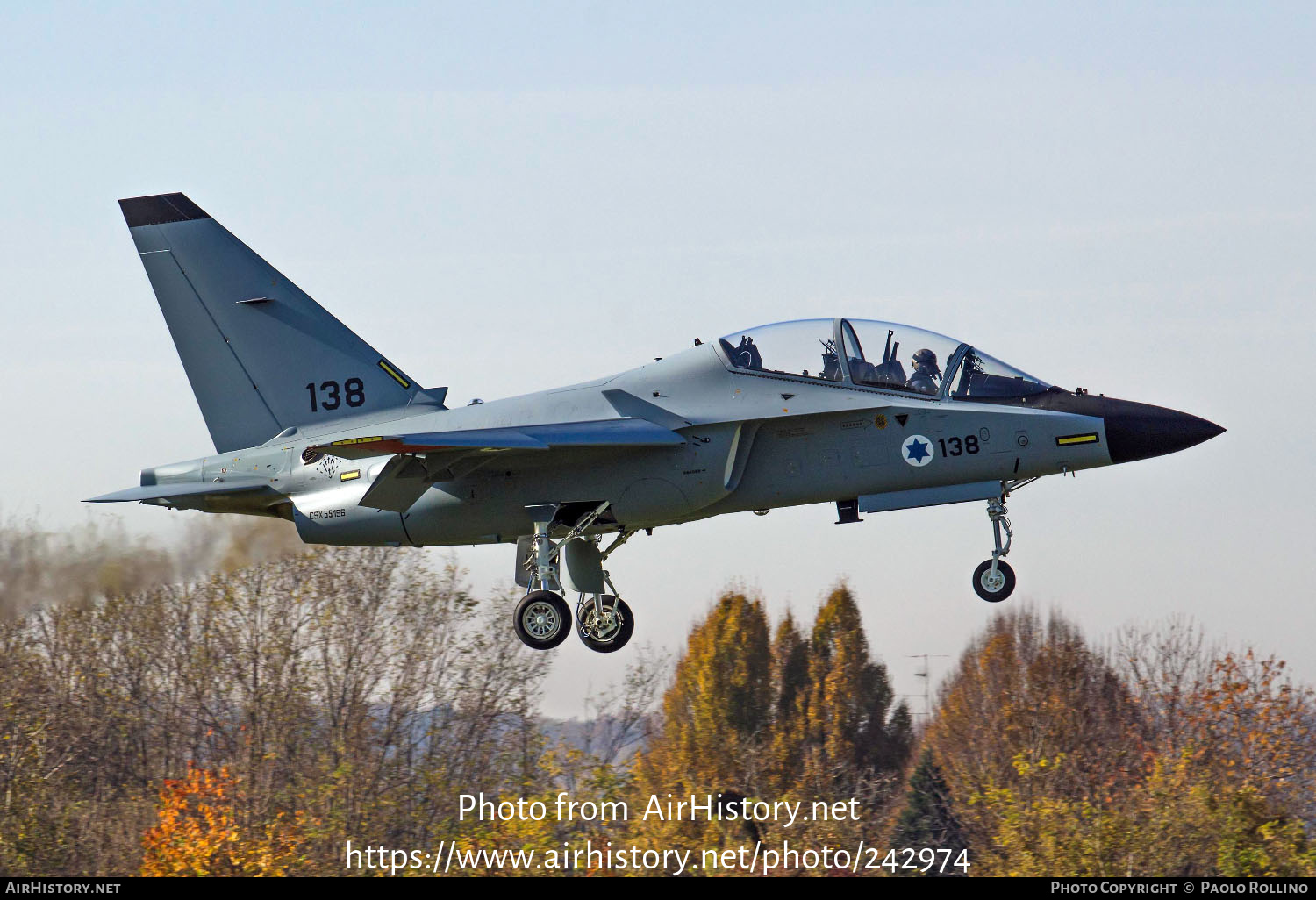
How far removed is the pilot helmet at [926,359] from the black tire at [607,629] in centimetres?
528

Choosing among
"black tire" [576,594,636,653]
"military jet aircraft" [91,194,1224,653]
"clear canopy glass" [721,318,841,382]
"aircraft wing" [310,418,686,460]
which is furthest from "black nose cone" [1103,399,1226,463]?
"black tire" [576,594,636,653]

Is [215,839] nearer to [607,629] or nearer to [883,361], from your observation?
[607,629]

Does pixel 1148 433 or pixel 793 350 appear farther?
pixel 793 350

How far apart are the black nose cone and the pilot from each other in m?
2.05

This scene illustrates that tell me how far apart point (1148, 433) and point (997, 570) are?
2429mm

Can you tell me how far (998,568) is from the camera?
17.6 m

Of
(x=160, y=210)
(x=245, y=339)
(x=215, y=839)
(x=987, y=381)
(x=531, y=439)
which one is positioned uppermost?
(x=160, y=210)

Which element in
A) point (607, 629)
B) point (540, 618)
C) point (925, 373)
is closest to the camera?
point (925, 373)

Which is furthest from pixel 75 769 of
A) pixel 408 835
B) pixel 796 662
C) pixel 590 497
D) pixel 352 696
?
pixel 796 662

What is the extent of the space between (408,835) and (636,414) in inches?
953

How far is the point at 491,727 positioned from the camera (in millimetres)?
44062

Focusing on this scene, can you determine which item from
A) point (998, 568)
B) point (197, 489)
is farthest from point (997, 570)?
point (197, 489)

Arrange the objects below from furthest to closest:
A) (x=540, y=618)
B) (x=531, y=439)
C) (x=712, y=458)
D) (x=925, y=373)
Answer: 1. (x=540, y=618)
2. (x=712, y=458)
3. (x=925, y=373)
4. (x=531, y=439)

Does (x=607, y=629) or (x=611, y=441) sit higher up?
(x=611, y=441)
